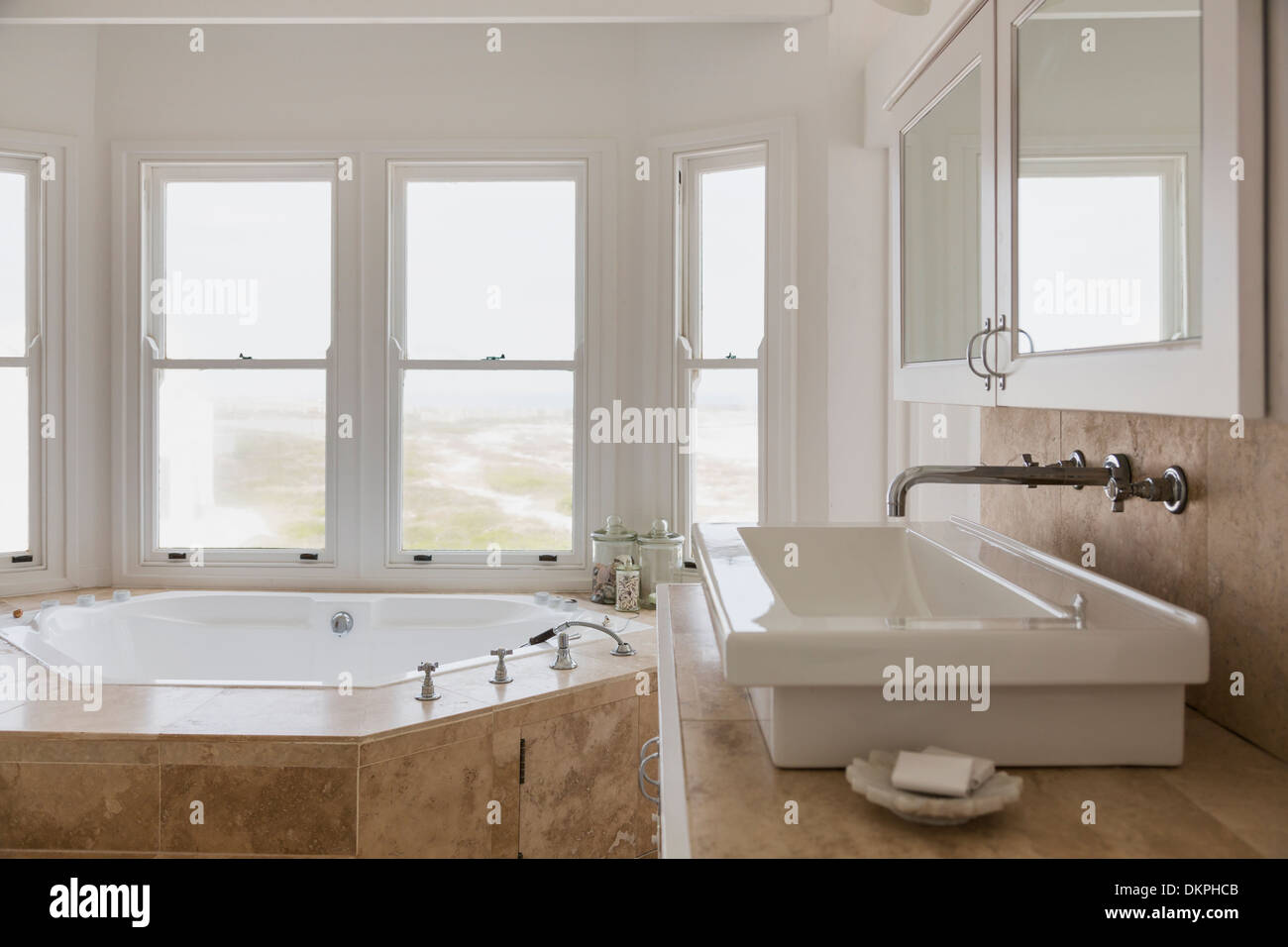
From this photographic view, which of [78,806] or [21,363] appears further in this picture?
[21,363]

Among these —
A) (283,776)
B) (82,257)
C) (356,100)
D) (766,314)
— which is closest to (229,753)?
(283,776)

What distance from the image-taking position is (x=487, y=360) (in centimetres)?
363

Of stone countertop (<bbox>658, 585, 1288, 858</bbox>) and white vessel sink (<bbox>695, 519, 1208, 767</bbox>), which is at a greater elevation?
white vessel sink (<bbox>695, 519, 1208, 767</bbox>)

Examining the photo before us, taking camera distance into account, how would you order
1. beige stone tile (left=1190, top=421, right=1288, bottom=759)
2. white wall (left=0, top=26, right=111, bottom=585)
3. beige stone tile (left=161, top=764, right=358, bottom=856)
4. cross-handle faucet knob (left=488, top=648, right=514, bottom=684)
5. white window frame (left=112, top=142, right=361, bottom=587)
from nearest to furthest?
beige stone tile (left=1190, top=421, right=1288, bottom=759) → beige stone tile (left=161, top=764, right=358, bottom=856) → cross-handle faucet knob (left=488, top=648, right=514, bottom=684) → white wall (left=0, top=26, right=111, bottom=585) → white window frame (left=112, top=142, right=361, bottom=587)

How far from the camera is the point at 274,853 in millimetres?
2045

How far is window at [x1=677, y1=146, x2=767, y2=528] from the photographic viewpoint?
11.0ft

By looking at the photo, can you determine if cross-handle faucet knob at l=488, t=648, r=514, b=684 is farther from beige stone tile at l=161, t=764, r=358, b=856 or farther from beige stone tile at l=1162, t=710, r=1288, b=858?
beige stone tile at l=1162, t=710, r=1288, b=858

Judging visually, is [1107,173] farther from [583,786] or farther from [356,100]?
[356,100]

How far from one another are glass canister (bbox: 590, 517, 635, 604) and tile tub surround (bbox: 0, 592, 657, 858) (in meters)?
1.07

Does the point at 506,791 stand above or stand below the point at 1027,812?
below

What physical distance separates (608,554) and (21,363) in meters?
2.15

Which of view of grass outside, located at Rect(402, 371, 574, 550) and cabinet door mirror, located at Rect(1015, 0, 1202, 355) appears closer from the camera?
cabinet door mirror, located at Rect(1015, 0, 1202, 355)

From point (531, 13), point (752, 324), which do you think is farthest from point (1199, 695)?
point (531, 13)

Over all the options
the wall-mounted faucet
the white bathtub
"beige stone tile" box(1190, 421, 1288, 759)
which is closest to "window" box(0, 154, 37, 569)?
the white bathtub
